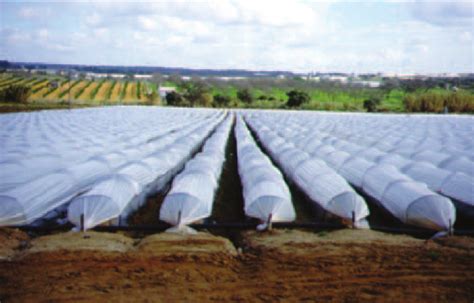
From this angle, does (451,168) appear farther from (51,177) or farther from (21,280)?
(21,280)

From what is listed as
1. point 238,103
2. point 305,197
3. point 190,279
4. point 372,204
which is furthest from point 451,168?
point 238,103

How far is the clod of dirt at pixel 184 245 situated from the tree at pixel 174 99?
75.1 meters

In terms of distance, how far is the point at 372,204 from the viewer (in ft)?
49.5

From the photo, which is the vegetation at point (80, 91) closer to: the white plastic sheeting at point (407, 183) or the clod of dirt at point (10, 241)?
the white plastic sheeting at point (407, 183)

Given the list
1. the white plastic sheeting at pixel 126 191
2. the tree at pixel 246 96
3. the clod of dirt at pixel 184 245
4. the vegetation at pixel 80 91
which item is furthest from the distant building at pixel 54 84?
the clod of dirt at pixel 184 245

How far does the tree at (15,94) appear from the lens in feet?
222

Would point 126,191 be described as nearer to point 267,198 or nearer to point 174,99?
point 267,198

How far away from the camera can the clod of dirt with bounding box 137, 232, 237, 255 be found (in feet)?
32.8

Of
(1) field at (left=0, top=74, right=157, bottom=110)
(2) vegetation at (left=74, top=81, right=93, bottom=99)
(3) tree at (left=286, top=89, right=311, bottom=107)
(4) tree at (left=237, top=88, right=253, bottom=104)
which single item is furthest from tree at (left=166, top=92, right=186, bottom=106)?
(3) tree at (left=286, top=89, right=311, bottom=107)

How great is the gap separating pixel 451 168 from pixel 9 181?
15086 millimetres

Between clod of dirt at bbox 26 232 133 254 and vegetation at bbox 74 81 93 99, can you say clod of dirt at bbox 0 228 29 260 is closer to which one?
clod of dirt at bbox 26 232 133 254

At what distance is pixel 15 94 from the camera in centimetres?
6800

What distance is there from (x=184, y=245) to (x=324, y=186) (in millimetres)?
5149

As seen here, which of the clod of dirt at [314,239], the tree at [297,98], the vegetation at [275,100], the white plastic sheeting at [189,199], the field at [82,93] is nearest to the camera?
the clod of dirt at [314,239]
